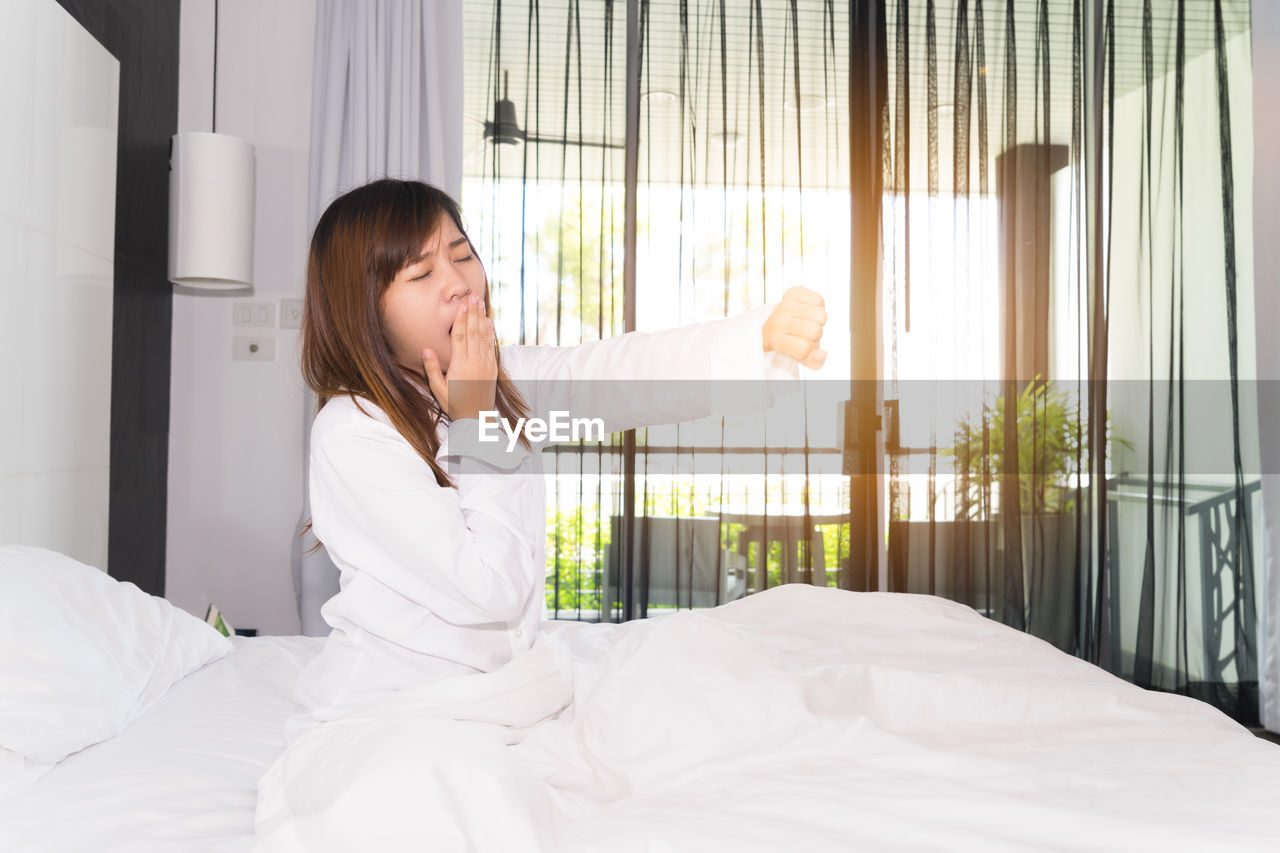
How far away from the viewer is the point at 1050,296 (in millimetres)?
Answer: 3443

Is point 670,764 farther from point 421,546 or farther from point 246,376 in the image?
point 246,376

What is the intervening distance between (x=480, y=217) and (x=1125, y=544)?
103 inches

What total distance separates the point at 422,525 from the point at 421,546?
0.03 metres

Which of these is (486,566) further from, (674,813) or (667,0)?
(667,0)

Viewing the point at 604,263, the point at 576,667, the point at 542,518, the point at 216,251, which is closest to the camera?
the point at 542,518

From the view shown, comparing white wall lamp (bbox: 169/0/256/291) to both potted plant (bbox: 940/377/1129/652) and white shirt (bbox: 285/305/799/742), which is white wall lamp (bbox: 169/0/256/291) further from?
potted plant (bbox: 940/377/1129/652)

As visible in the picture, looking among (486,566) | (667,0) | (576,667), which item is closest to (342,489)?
(486,566)

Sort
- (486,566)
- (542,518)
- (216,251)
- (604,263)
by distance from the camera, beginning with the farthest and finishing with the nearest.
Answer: (604,263)
(216,251)
(542,518)
(486,566)

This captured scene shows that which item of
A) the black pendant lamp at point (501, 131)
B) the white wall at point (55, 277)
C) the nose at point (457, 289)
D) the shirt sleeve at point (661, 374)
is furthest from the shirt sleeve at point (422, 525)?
the black pendant lamp at point (501, 131)

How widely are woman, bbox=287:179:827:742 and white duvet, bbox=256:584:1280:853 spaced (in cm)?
8

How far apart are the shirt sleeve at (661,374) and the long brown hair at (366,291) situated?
0.24 m

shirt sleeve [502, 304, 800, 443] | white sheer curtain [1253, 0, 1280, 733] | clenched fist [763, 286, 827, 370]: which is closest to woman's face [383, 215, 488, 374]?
shirt sleeve [502, 304, 800, 443]

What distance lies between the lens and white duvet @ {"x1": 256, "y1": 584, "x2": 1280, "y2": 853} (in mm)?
868

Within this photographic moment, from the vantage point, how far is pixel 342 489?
1183mm
